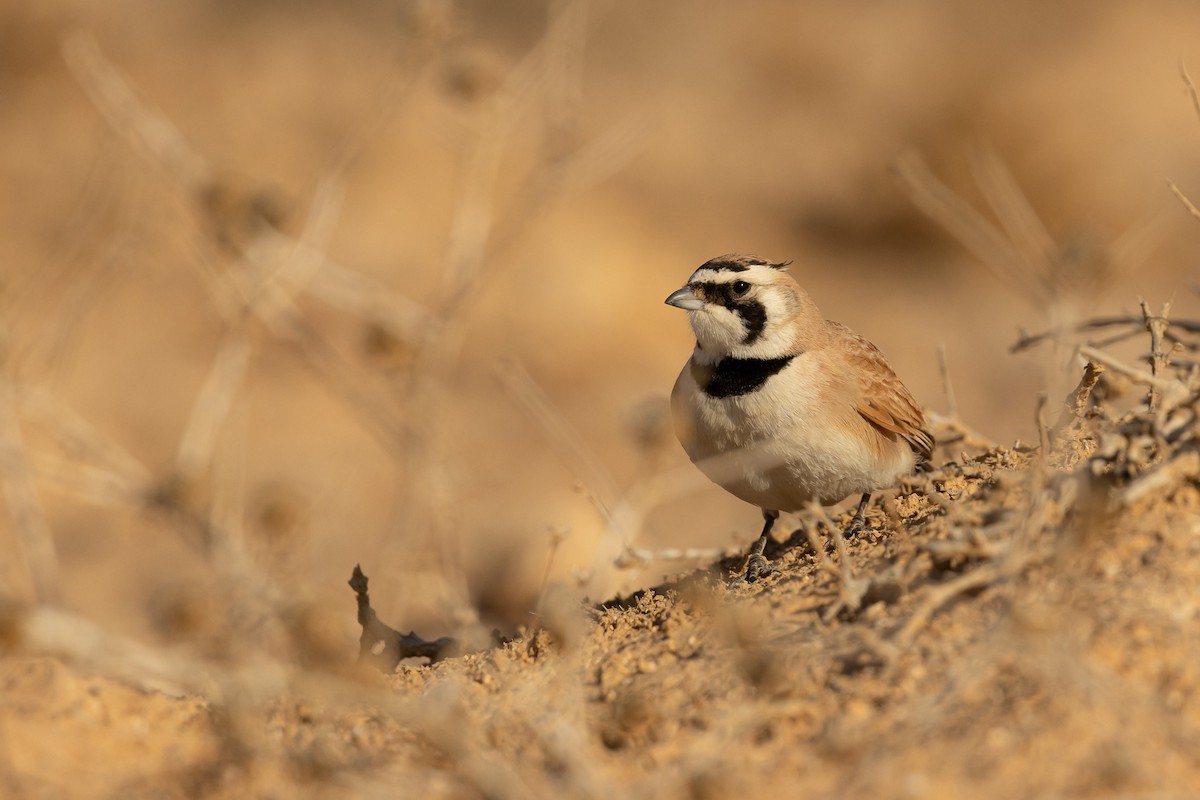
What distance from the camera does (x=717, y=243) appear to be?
14.0 m

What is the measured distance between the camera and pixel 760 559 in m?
5.36

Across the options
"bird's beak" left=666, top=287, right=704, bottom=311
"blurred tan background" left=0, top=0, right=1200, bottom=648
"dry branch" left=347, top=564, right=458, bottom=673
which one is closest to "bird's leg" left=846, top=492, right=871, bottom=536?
"bird's beak" left=666, top=287, right=704, bottom=311

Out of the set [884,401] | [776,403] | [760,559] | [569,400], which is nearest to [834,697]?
[760,559]

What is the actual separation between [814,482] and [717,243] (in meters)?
8.89

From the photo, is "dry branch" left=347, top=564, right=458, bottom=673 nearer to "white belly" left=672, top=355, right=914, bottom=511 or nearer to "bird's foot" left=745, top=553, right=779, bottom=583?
"bird's foot" left=745, top=553, right=779, bottom=583

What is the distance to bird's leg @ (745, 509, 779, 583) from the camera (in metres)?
5.05

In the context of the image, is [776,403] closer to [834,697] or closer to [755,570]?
[755,570]

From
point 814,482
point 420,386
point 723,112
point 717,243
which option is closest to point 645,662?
point 814,482

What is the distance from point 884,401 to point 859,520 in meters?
0.64

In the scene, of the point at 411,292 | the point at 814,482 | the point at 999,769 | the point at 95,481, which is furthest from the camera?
the point at 411,292

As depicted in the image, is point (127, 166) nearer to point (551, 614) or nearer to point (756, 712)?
point (551, 614)

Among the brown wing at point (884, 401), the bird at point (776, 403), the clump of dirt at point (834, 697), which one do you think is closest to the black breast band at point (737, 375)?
the bird at point (776, 403)

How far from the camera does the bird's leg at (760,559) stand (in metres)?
5.05

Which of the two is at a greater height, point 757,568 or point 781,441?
point 781,441
